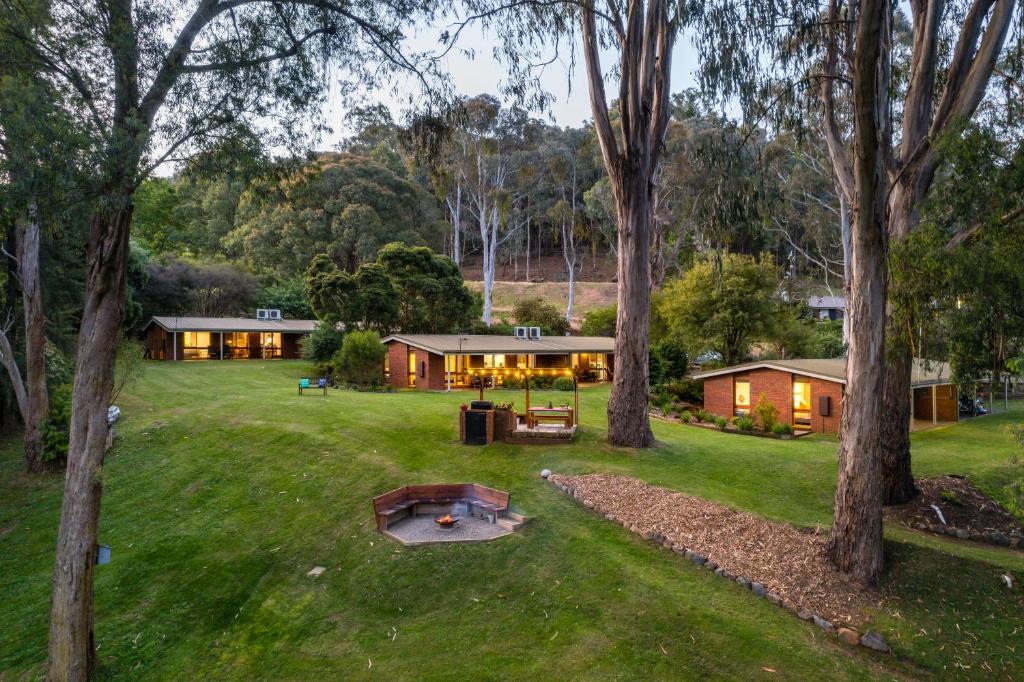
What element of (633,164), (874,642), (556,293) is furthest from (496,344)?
(556,293)

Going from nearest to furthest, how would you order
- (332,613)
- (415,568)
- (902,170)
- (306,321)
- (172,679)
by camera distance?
(172,679) < (332,613) < (415,568) < (902,170) < (306,321)

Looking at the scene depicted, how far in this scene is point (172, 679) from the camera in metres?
7.32

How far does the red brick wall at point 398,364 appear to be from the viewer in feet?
99.3

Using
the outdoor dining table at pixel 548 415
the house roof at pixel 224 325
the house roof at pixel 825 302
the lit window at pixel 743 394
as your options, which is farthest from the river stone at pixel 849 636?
the house roof at pixel 825 302

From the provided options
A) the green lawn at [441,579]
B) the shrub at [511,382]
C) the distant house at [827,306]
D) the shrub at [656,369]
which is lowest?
the green lawn at [441,579]

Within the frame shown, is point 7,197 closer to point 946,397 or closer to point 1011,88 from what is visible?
point 1011,88

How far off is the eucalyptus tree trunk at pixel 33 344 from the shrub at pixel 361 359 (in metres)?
13.1

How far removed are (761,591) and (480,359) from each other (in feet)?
80.7

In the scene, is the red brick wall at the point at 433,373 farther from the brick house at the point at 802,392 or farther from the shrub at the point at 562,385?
the brick house at the point at 802,392

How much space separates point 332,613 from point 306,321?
3888 centimetres

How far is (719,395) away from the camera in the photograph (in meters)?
24.6

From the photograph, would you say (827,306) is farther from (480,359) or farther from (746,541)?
(746,541)

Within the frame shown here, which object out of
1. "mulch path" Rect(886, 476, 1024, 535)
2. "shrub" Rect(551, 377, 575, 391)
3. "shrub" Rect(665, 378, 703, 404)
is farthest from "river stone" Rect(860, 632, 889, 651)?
"shrub" Rect(551, 377, 575, 391)

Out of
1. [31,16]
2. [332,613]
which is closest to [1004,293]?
[332,613]
